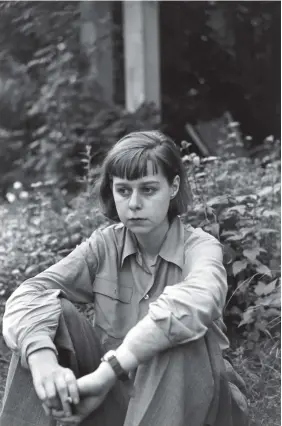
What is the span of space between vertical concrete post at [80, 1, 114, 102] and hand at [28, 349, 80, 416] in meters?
5.10

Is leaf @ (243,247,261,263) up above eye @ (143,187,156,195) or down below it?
below

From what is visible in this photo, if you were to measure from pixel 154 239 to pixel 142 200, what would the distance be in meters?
0.23

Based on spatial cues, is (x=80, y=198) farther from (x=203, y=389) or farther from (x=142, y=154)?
(x=203, y=389)

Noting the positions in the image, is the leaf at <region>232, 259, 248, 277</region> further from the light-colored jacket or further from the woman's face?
the woman's face

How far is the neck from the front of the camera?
9.36 feet

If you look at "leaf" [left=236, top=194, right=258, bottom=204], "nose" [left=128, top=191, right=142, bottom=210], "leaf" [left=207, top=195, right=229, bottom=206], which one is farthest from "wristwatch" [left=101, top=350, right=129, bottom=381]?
"leaf" [left=236, top=194, right=258, bottom=204]

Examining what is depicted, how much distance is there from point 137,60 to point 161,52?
343mm

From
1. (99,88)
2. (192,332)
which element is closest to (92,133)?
(99,88)

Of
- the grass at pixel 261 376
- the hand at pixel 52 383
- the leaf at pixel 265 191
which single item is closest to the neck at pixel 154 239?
the hand at pixel 52 383

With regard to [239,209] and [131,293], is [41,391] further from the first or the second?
[239,209]

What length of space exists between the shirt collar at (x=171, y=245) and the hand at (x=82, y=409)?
1.96ft

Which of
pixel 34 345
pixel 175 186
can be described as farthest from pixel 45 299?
pixel 175 186

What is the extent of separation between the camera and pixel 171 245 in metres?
2.83

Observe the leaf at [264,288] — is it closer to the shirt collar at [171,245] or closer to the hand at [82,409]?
the shirt collar at [171,245]
